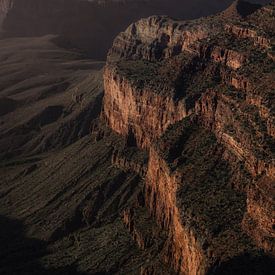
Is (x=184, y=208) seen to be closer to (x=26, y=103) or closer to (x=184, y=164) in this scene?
(x=184, y=164)

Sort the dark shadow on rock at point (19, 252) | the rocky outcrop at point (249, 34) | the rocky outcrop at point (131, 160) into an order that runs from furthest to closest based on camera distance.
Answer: the rocky outcrop at point (131, 160)
the dark shadow on rock at point (19, 252)
the rocky outcrop at point (249, 34)

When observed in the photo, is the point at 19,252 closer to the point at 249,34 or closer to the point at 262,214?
the point at 249,34

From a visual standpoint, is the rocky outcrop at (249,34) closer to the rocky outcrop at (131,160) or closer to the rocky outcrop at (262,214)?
the rocky outcrop at (131,160)

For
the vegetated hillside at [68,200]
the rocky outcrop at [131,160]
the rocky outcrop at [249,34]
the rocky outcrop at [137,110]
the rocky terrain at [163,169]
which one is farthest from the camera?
the rocky outcrop at [131,160]

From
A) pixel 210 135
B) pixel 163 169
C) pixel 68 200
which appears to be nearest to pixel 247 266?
pixel 163 169

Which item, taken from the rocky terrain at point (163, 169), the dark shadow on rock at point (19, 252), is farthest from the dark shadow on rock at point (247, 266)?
the dark shadow on rock at point (19, 252)

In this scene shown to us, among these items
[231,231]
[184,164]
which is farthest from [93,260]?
[231,231]
